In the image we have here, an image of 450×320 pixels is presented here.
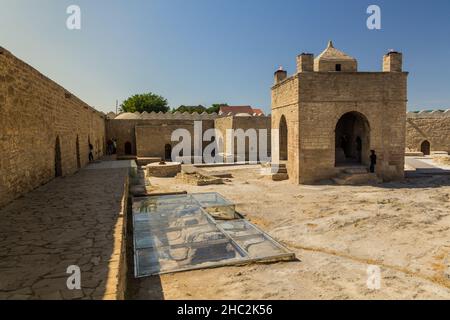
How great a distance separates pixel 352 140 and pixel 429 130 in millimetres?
13292

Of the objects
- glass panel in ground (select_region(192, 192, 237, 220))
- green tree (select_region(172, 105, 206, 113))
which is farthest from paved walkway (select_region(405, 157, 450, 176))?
green tree (select_region(172, 105, 206, 113))

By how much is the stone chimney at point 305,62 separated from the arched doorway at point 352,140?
2.91 meters

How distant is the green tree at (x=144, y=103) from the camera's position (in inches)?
2090

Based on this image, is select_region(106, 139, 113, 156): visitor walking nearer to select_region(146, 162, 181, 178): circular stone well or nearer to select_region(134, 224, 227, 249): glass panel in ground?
select_region(146, 162, 181, 178): circular stone well

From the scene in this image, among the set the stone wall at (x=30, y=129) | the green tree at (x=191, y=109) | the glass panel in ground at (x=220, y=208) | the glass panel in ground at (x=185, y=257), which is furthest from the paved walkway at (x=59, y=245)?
the green tree at (x=191, y=109)

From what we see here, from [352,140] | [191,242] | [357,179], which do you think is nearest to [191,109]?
[352,140]

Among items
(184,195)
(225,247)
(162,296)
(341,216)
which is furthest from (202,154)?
(162,296)

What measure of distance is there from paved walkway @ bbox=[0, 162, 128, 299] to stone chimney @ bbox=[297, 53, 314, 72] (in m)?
8.89

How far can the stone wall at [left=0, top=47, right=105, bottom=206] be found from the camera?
21.2ft

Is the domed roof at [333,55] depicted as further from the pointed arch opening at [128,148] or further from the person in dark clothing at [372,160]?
the pointed arch opening at [128,148]

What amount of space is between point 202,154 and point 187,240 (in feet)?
64.1

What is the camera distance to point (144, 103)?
5334cm

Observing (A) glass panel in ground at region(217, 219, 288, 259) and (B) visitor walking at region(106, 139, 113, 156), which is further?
(B) visitor walking at region(106, 139, 113, 156)

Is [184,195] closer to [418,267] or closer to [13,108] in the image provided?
[13,108]
